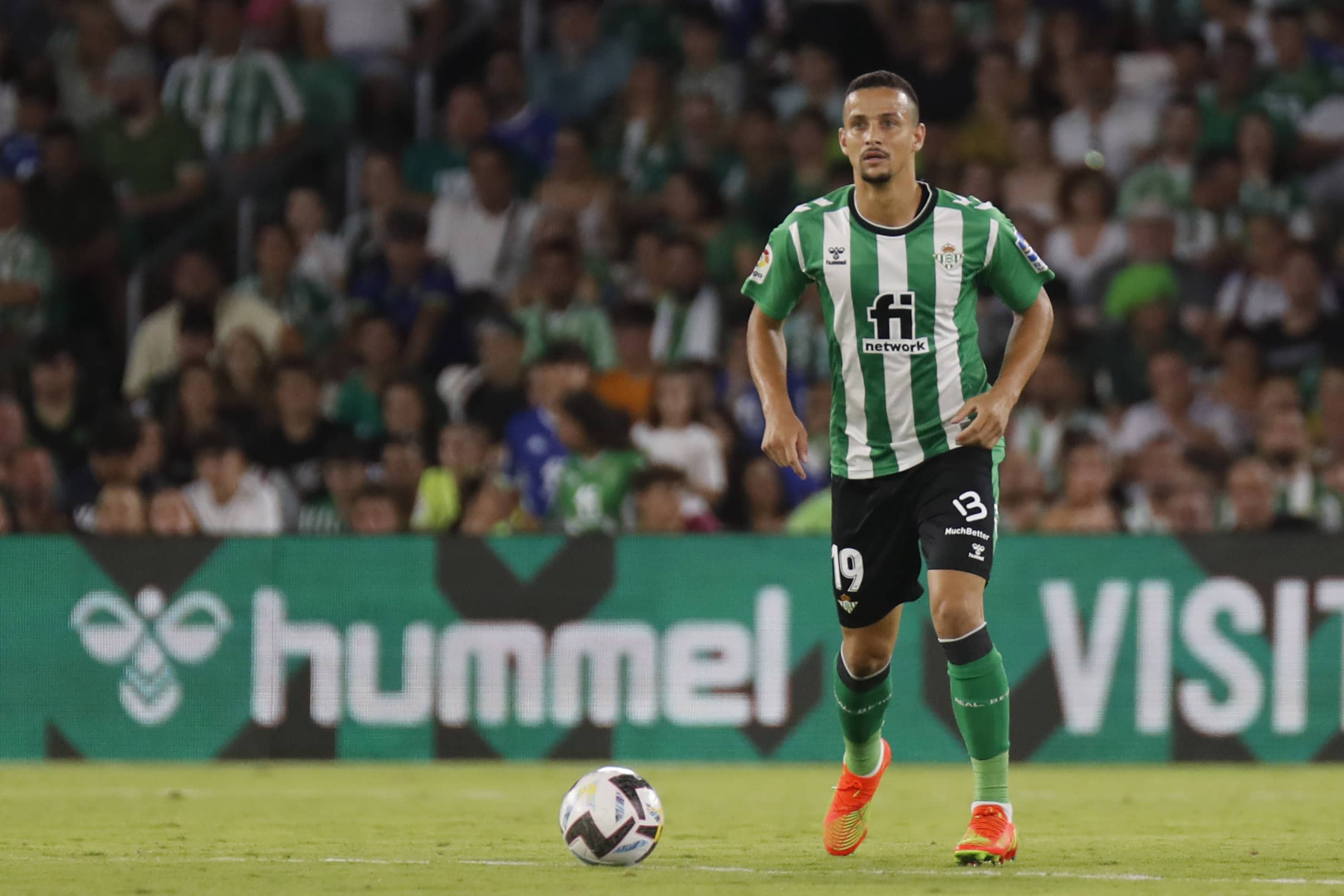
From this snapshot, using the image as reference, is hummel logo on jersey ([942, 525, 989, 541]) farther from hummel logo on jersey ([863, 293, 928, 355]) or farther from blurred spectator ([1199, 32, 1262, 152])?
blurred spectator ([1199, 32, 1262, 152])

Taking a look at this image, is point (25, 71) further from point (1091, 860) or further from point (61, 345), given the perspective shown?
point (1091, 860)

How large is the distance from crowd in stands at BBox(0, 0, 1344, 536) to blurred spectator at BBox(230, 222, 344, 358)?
25 mm

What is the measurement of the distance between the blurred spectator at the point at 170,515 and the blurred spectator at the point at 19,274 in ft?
9.83

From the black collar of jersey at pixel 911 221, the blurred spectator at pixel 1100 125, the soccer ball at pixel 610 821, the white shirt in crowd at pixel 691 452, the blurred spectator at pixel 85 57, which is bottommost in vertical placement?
the soccer ball at pixel 610 821

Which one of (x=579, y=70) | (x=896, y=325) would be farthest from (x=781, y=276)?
(x=579, y=70)

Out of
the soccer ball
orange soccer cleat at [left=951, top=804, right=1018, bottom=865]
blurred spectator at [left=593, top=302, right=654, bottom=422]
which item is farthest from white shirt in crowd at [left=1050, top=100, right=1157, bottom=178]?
the soccer ball

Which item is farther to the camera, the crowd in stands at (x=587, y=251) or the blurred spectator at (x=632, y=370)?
the blurred spectator at (x=632, y=370)

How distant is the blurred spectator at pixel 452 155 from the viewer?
593 inches

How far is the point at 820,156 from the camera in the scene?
14.2 meters

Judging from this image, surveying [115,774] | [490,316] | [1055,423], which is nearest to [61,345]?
[490,316]

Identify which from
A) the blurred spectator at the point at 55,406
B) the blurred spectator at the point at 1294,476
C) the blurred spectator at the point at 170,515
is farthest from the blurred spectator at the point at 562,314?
the blurred spectator at the point at 1294,476

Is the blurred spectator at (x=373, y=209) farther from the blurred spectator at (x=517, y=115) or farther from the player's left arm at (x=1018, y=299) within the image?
the player's left arm at (x=1018, y=299)

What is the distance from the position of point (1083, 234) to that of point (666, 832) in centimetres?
703

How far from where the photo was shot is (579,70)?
51.1 ft
